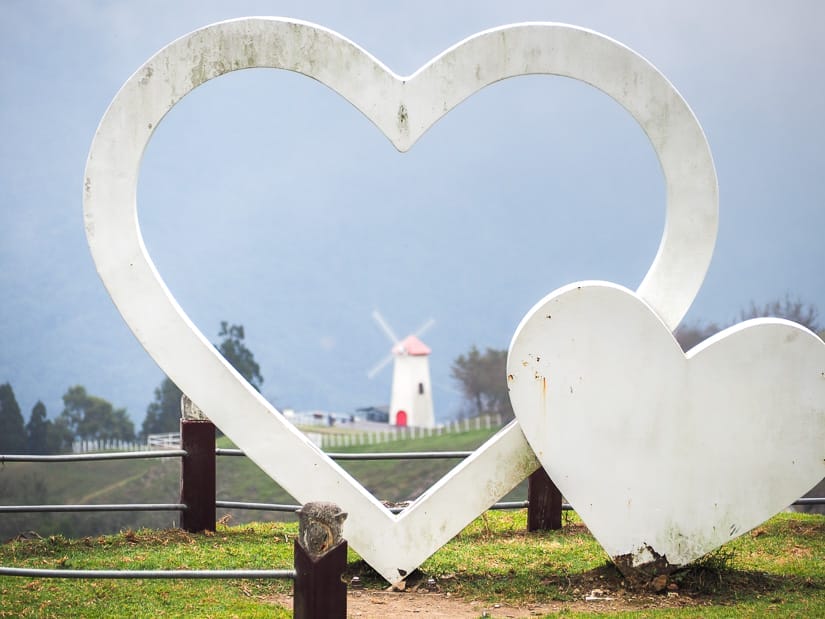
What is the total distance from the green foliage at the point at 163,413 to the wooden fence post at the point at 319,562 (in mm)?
60026

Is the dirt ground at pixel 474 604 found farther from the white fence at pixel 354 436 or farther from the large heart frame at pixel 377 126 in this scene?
the white fence at pixel 354 436

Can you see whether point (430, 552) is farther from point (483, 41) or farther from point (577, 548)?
point (483, 41)

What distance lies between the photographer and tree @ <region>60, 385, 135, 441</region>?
66.8m

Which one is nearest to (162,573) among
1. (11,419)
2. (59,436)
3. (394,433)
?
(11,419)

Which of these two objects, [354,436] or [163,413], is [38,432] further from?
[354,436]

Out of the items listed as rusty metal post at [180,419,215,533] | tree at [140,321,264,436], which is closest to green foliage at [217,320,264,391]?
tree at [140,321,264,436]

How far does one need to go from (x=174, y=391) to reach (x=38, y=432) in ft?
38.0

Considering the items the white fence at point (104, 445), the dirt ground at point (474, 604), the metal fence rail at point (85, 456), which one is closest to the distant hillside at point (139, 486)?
the white fence at point (104, 445)

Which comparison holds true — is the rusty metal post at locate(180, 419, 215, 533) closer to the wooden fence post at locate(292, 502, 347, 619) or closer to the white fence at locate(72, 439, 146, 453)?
the wooden fence post at locate(292, 502, 347, 619)

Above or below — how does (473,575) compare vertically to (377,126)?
below

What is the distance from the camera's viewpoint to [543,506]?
10.8 meters

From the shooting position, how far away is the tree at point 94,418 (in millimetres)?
66812

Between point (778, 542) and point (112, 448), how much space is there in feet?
187

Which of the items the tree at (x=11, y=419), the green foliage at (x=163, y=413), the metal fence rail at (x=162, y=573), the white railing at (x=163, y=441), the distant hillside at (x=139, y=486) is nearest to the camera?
the metal fence rail at (x=162, y=573)
